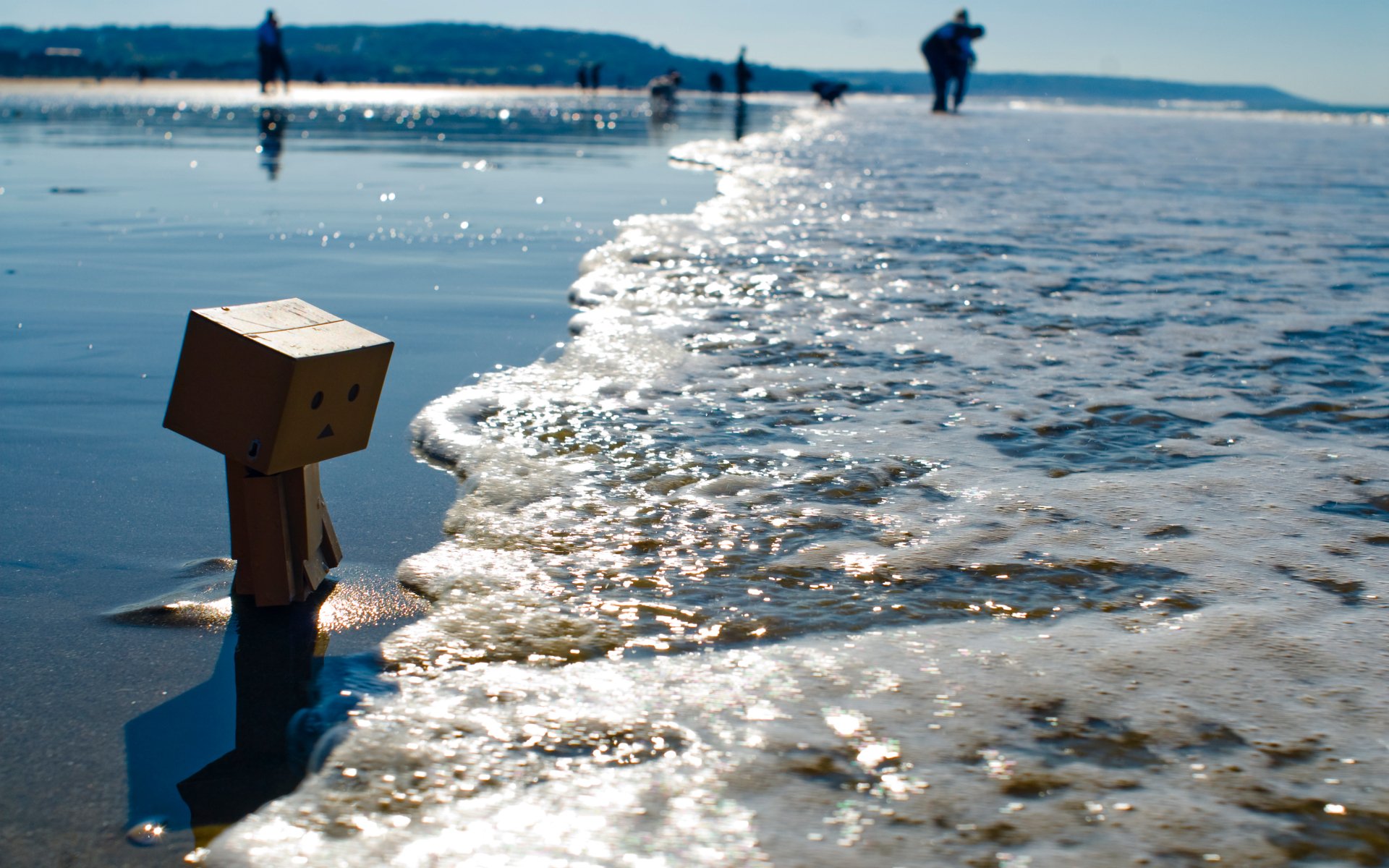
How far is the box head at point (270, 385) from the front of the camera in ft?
7.17

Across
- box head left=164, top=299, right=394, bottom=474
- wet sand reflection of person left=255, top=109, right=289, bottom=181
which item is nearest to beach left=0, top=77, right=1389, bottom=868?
box head left=164, top=299, right=394, bottom=474

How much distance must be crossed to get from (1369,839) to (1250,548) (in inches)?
48.1

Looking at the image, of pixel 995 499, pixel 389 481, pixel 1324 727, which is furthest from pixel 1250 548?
pixel 389 481

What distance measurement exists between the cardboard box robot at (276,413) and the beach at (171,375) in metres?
0.17

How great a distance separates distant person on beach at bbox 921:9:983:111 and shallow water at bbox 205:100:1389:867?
33.7 metres

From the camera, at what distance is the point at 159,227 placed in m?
7.80

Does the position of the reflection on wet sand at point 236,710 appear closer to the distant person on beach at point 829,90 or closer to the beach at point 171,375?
the beach at point 171,375

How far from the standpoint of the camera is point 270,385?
85.7 inches

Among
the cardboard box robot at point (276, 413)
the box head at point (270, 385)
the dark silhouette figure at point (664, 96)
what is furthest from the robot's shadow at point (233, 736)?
the dark silhouette figure at point (664, 96)

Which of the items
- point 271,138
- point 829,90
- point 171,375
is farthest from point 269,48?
point 171,375

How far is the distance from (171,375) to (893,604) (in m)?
3.04

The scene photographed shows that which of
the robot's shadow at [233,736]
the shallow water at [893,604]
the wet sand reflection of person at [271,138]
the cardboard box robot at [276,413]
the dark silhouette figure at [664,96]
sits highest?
the dark silhouette figure at [664,96]

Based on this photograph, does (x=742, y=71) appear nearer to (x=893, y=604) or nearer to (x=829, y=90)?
(x=829, y=90)

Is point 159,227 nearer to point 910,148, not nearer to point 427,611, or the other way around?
point 427,611
